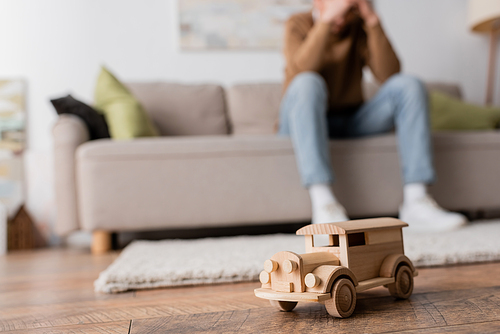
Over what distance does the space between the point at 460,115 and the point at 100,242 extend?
1876 millimetres

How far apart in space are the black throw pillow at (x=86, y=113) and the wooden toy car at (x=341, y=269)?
138 centimetres

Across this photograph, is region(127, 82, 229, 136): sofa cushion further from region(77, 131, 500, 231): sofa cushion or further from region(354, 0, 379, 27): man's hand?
region(354, 0, 379, 27): man's hand

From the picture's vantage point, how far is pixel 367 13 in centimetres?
172

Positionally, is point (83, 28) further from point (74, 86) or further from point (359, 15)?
point (359, 15)

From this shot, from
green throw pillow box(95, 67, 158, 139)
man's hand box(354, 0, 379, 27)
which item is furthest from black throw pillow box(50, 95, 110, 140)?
man's hand box(354, 0, 379, 27)

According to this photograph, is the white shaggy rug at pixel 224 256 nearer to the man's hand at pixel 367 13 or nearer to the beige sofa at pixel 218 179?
the beige sofa at pixel 218 179

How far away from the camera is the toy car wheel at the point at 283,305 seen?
0.64 metres

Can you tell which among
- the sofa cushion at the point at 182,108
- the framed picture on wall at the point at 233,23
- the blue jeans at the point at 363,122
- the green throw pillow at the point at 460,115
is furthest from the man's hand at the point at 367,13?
the framed picture on wall at the point at 233,23

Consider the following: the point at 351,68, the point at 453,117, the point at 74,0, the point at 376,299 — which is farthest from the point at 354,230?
the point at 74,0

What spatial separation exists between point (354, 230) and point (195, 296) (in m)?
0.36

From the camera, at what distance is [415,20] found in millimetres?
2939

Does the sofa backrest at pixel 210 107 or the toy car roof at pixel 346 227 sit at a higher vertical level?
the sofa backrest at pixel 210 107

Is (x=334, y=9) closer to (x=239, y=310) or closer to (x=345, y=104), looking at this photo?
(x=345, y=104)

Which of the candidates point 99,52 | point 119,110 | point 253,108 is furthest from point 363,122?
Answer: point 99,52
